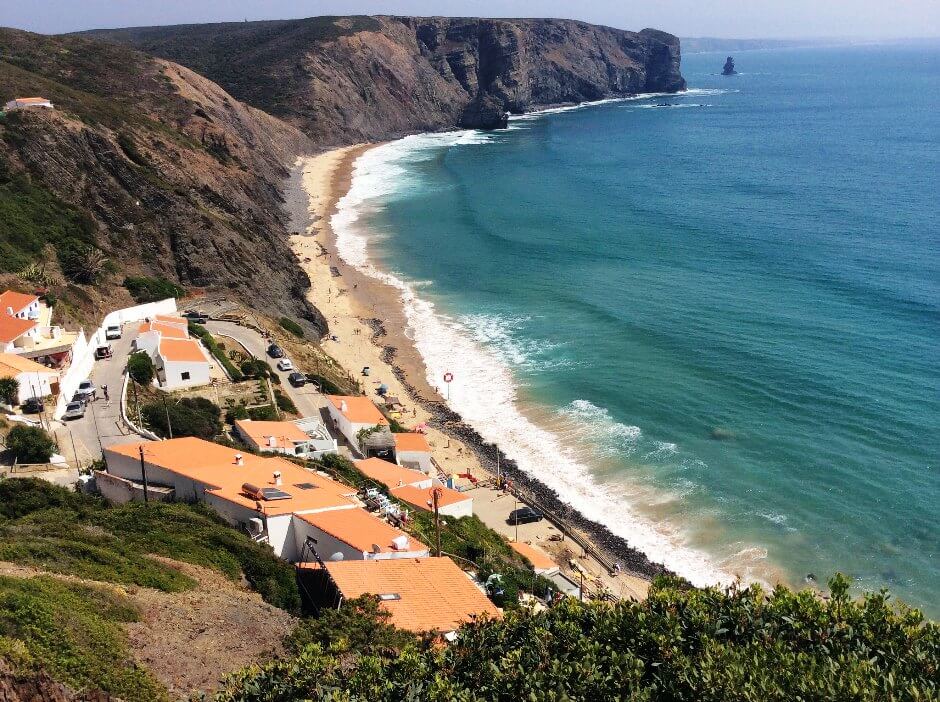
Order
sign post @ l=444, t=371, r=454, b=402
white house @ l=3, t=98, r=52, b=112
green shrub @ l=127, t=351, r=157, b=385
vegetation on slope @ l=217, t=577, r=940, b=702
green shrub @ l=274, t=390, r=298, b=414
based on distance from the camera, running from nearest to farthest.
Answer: vegetation on slope @ l=217, t=577, r=940, b=702
green shrub @ l=127, t=351, r=157, b=385
green shrub @ l=274, t=390, r=298, b=414
sign post @ l=444, t=371, r=454, b=402
white house @ l=3, t=98, r=52, b=112

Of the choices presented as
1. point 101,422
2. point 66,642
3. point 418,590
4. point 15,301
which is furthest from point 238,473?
point 15,301

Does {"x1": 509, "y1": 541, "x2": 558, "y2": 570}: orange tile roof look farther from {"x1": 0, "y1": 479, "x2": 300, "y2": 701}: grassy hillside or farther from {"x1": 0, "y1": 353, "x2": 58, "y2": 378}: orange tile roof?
{"x1": 0, "y1": 353, "x2": 58, "y2": 378}: orange tile roof

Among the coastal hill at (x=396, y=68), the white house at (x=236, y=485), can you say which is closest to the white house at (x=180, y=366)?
the white house at (x=236, y=485)

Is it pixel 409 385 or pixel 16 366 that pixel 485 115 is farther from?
pixel 16 366

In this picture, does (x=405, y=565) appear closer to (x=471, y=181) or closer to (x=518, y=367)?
(x=518, y=367)

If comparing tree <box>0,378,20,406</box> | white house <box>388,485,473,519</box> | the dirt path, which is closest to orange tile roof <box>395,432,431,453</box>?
white house <box>388,485,473,519</box>

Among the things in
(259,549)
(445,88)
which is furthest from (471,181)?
(259,549)

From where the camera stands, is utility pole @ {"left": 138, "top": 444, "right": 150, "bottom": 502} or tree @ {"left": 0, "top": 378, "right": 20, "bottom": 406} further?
tree @ {"left": 0, "top": 378, "right": 20, "bottom": 406}
